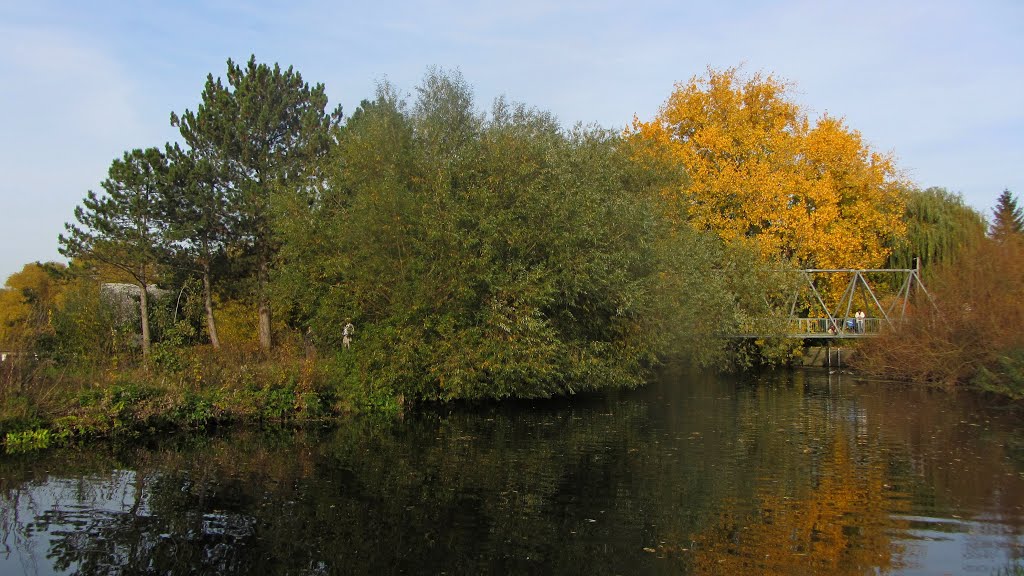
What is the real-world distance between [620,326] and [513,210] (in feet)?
22.2

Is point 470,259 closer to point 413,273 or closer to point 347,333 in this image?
point 413,273

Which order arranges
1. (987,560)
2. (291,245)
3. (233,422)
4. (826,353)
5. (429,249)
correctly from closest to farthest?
(987,560) < (233,422) < (429,249) < (291,245) < (826,353)

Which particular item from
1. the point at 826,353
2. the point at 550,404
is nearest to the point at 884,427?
the point at 550,404

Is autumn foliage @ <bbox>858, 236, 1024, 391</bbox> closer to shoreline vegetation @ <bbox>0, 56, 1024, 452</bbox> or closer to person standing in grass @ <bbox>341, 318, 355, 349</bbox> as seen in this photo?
shoreline vegetation @ <bbox>0, 56, 1024, 452</bbox>

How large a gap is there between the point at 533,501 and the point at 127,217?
25.9 meters

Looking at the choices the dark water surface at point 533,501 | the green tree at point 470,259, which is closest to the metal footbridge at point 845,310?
the green tree at point 470,259

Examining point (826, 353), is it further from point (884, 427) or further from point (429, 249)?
point (429, 249)

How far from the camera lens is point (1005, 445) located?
781 inches

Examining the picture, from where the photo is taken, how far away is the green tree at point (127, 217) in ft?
107

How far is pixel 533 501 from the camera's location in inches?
562

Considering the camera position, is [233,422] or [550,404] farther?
[550,404]

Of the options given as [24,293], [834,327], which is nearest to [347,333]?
[834,327]

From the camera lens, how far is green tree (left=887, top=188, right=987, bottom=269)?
159 feet

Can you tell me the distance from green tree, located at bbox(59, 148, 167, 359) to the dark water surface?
49.6 ft
